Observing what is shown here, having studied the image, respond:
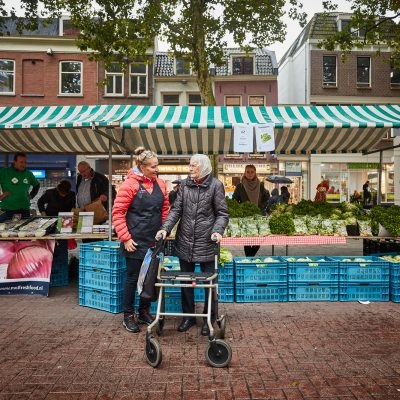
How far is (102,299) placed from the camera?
6020 millimetres

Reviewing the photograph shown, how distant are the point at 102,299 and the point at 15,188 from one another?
3.17 meters

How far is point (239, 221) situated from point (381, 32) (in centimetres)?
Result: 1172

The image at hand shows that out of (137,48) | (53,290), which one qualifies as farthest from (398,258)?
(137,48)

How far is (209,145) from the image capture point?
9.26 meters

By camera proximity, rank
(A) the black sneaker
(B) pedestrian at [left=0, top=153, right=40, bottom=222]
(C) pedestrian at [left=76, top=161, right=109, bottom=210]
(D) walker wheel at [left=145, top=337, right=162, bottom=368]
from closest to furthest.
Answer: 1. (D) walker wheel at [left=145, top=337, right=162, bottom=368]
2. (A) the black sneaker
3. (B) pedestrian at [left=0, top=153, right=40, bottom=222]
4. (C) pedestrian at [left=76, top=161, right=109, bottom=210]

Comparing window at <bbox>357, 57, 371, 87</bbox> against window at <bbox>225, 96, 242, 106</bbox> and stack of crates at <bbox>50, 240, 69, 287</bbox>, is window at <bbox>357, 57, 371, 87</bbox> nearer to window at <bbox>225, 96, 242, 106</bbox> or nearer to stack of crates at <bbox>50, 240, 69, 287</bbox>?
window at <bbox>225, 96, 242, 106</bbox>

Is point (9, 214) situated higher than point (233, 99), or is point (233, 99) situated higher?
point (233, 99)

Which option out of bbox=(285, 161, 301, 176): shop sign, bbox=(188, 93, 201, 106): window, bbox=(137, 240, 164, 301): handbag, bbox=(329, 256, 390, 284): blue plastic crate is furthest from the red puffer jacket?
bbox=(285, 161, 301, 176): shop sign

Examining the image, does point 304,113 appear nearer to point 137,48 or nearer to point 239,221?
point 239,221

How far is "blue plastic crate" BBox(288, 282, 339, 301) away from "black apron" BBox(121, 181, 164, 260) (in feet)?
7.72

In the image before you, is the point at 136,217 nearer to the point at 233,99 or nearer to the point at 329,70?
the point at 233,99

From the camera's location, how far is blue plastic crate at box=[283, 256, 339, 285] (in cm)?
636

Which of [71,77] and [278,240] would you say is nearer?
[278,240]

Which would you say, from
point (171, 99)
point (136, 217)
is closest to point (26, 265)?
point (136, 217)
